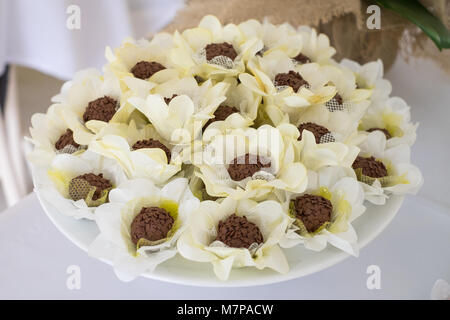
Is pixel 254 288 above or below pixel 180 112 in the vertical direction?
below

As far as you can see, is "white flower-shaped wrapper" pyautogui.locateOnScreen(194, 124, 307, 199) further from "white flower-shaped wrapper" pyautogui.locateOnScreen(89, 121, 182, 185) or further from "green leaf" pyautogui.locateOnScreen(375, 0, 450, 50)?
"green leaf" pyautogui.locateOnScreen(375, 0, 450, 50)

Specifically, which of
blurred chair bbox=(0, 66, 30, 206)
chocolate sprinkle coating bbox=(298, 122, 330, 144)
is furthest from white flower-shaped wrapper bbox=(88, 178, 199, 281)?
blurred chair bbox=(0, 66, 30, 206)

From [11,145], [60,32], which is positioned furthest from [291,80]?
[11,145]

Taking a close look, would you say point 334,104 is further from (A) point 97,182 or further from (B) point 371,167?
(A) point 97,182

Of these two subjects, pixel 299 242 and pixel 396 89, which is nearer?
pixel 299 242

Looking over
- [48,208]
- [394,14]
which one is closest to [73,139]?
[48,208]

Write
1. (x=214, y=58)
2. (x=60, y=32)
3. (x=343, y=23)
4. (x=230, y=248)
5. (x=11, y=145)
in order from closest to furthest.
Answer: (x=230, y=248), (x=214, y=58), (x=343, y=23), (x=60, y=32), (x=11, y=145)
